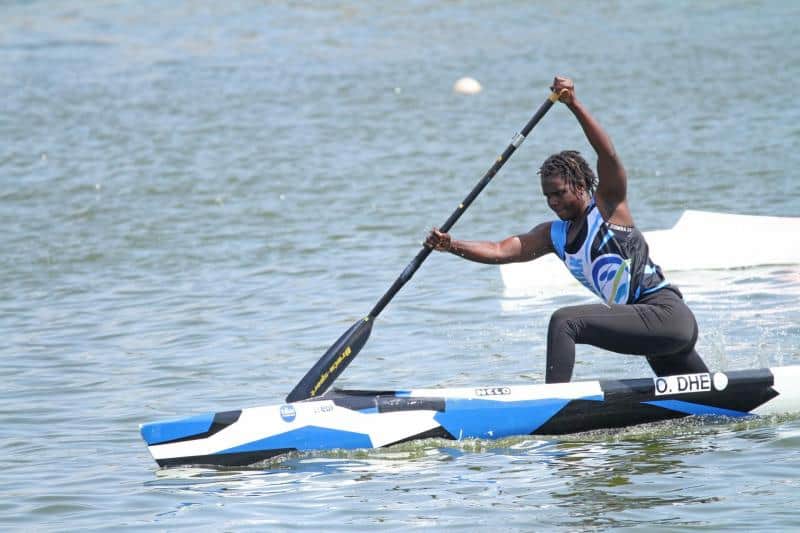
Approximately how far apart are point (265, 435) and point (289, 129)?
39.2ft

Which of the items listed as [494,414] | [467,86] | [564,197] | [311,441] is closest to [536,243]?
[564,197]

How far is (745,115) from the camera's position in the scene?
16766mm

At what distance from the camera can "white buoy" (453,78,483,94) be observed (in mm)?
20125

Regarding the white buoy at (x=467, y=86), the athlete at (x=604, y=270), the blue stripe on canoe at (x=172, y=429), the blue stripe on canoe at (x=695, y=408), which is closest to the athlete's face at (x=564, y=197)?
the athlete at (x=604, y=270)

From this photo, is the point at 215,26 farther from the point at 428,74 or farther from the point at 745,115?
the point at 745,115

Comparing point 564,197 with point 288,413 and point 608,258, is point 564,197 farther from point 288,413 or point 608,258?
point 288,413

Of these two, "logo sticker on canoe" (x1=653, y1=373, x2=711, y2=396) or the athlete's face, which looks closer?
the athlete's face

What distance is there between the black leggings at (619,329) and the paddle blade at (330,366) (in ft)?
3.40

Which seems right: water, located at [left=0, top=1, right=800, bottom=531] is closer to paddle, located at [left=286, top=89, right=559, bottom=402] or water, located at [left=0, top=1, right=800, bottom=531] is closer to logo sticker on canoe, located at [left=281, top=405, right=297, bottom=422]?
logo sticker on canoe, located at [left=281, top=405, right=297, bottom=422]

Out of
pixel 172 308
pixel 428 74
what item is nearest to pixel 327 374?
pixel 172 308

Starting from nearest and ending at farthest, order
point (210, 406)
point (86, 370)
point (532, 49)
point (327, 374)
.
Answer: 1. point (327, 374)
2. point (210, 406)
3. point (86, 370)
4. point (532, 49)

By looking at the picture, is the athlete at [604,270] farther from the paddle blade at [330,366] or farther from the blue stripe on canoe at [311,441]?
the paddle blade at [330,366]

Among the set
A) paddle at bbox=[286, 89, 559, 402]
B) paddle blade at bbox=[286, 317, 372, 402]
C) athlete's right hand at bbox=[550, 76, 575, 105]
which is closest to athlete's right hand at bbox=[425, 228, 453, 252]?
paddle at bbox=[286, 89, 559, 402]

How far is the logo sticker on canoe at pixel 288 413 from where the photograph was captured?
6.33 meters
